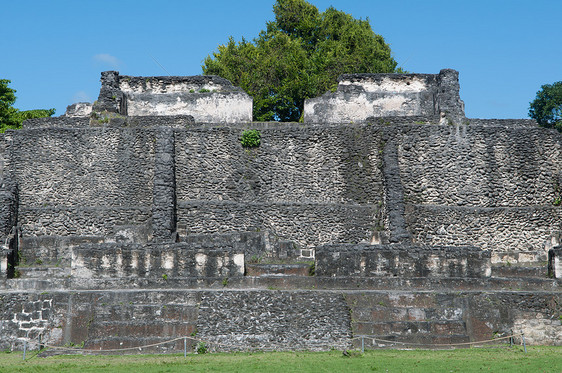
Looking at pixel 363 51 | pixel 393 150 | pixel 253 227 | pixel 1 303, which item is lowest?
pixel 1 303

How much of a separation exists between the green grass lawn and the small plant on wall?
9.89m

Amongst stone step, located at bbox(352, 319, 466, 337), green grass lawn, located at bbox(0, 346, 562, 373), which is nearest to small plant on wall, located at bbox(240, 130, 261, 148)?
stone step, located at bbox(352, 319, 466, 337)

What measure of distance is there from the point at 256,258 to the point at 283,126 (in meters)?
5.90

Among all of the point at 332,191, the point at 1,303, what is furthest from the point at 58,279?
the point at 332,191

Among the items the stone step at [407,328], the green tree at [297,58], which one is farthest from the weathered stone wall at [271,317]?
the green tree at [297,58]

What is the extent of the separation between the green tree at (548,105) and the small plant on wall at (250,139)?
26301 mm

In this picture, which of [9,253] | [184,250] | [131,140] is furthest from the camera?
[131,140]

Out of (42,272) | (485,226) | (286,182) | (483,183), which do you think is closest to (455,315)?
(485,226)

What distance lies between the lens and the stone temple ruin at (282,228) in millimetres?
17078

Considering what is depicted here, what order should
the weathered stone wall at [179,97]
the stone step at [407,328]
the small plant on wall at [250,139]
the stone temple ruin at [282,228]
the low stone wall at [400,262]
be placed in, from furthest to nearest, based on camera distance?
the weathered stone wall at [179,97] < the small plant on wall at [250,139] < the low stone wall at [400,262] < the stone temple ruin at [282,228] < the stone step at [407,328]

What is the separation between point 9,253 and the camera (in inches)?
815

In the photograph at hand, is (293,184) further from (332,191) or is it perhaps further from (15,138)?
(15,138)

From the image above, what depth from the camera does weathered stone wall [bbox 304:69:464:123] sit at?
2855 centimetres

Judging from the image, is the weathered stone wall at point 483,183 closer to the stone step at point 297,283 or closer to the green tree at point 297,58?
the stone step at point 297,283
